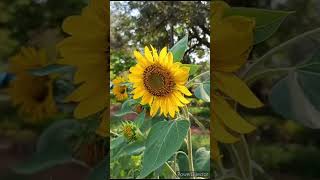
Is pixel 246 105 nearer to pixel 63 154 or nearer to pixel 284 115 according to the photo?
pixel 284 115

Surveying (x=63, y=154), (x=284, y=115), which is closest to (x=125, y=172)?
(x=63, y=154)

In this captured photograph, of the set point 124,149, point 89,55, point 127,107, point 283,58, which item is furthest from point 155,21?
point 283,58

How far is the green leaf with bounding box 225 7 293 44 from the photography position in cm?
197

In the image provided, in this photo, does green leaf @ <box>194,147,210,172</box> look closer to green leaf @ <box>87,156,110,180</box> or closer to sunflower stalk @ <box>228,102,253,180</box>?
sunflower stalk @ <box>228,102,253,180</box>

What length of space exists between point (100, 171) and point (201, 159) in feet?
2.53

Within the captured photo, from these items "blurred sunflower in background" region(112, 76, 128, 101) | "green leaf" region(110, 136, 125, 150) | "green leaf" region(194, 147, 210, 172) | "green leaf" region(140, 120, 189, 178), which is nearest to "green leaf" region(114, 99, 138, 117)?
"blurred sunflower in background" region(112, 76, 128, 101)

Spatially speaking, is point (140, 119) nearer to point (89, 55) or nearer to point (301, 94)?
point (89, 55)

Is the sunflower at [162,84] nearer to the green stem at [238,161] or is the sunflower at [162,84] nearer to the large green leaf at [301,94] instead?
the green stem at [238,161]

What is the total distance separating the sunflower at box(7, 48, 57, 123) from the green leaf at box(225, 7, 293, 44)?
850 mm

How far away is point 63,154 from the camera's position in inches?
78.7

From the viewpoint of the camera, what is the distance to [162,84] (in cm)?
249

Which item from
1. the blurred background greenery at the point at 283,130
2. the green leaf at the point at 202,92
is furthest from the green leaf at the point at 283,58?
the green leaf at the point at 202,92

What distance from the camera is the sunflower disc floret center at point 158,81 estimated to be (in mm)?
2475

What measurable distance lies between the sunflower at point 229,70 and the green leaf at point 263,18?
0.07 ft
